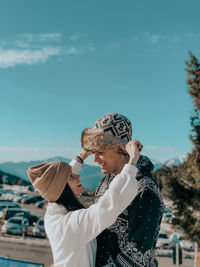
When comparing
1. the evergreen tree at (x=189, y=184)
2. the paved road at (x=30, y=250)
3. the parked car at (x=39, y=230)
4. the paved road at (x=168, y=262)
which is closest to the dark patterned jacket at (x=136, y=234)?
the evergreen tree at (x=189, y=184)

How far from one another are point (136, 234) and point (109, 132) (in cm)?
49

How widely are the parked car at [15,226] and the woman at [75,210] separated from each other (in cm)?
2809

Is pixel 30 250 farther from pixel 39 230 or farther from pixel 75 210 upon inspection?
pixel 75 210

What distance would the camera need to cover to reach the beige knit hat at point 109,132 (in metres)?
1.63

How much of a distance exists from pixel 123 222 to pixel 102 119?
513 mm

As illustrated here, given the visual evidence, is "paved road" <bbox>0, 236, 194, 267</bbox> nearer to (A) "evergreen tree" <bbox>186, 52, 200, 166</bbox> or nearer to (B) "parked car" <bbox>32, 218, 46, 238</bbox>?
(B) "parked car" <bbox>32, 218, 46, 238</bbox>

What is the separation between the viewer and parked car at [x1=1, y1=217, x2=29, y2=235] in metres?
28.0

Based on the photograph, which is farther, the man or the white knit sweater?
the man

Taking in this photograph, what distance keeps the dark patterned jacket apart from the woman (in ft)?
0.23

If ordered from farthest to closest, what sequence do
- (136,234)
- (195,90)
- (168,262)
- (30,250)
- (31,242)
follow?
1. (31,242)
2. (30,250)
3. (168,262)
4. (195,90)
5. (136,234)

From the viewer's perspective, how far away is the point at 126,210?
1540 millimetres

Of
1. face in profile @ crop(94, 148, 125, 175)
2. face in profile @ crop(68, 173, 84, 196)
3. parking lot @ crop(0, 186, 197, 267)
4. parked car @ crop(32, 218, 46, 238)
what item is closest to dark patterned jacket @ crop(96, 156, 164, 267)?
face in profile @ crop(94, 148, 125, 175)

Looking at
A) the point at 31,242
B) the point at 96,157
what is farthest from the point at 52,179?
the point at 31,242

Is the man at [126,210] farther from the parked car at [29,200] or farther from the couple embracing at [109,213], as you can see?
the parked car at [29,200]
